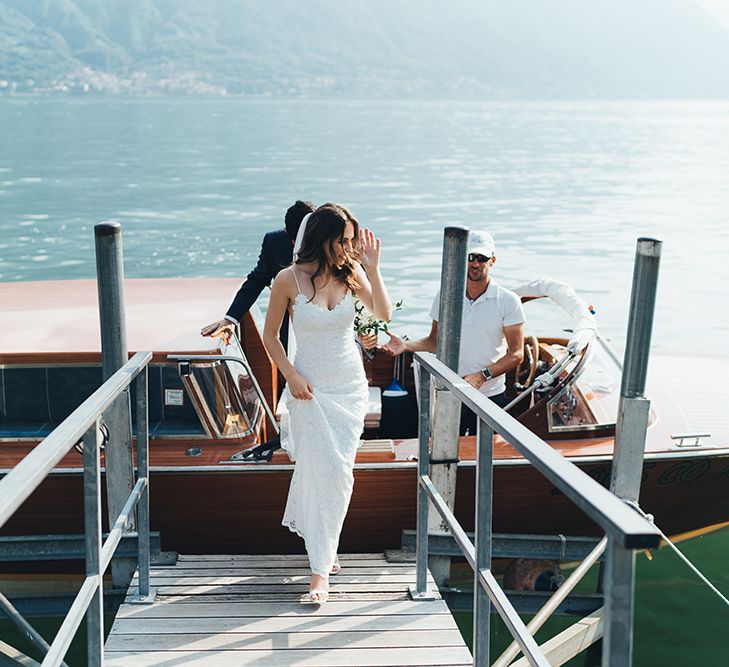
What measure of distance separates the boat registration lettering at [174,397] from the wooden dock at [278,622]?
1.12m

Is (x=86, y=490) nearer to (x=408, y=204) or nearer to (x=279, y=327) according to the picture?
(x=279, y=327)

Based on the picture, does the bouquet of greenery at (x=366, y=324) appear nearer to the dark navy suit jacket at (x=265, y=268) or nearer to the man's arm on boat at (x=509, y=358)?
the dark navy suit jacket at (x=265, y=268)

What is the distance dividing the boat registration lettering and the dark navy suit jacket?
0.52 meters

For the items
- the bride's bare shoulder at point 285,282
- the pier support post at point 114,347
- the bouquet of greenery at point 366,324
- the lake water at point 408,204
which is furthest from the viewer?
the lake water at point 408,204

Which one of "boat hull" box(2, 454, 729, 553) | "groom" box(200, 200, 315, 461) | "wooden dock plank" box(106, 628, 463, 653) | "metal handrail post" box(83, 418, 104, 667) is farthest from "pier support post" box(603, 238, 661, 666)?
"metal handrail post" box(83, 418, 104, 667)

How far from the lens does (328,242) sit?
4.32 meters

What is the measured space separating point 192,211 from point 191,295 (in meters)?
24.4

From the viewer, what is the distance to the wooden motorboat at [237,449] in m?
5.81

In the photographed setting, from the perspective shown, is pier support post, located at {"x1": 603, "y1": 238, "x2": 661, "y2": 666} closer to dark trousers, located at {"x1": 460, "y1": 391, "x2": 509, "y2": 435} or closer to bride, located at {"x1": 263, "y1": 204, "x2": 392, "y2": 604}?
dark trousers, located at {"x1": 460, "y1": 391, "x2": 509, "y2": 435}

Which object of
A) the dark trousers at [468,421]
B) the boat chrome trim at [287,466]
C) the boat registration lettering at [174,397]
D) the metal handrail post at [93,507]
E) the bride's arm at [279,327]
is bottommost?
the boat chrome trim at [287,466]

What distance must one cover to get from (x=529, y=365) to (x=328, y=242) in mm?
2880

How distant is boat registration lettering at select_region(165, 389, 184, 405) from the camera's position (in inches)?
231

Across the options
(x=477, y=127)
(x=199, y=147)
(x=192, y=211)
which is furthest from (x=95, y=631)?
(x=477, y=127)

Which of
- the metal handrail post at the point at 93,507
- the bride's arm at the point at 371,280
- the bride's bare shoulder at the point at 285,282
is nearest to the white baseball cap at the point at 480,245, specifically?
the bride's arm at the point at 371,280
